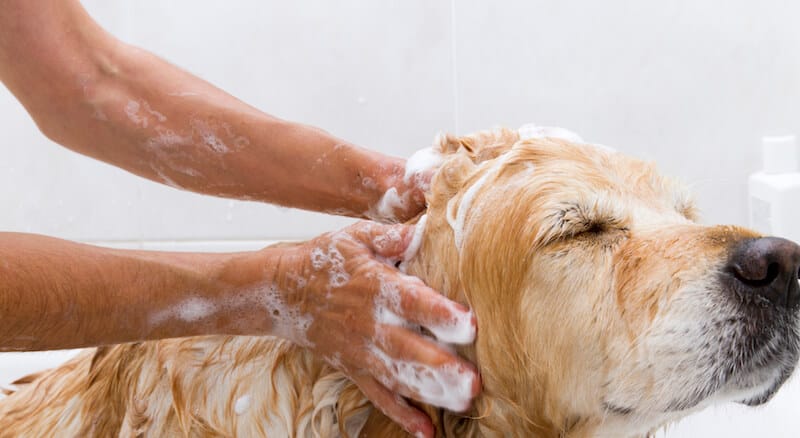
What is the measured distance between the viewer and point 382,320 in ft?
3.64

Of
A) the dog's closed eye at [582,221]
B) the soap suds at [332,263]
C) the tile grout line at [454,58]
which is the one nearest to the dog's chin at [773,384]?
the dog's closed eye at [582,221]

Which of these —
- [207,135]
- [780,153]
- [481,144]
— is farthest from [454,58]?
[481,144]

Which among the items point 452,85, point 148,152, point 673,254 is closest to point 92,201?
point 452,85

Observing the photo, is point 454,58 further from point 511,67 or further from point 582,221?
point 582,221

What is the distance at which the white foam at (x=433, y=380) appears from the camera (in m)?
1.08

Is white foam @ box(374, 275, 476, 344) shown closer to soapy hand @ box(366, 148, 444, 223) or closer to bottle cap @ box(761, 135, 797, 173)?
soapy hand @ box(366, 148, 444, 223)

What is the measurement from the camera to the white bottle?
7.27 ft

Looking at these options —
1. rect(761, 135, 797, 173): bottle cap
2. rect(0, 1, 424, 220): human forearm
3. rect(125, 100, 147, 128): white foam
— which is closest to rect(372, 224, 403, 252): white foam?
rect(0, 1, 424, 220): human forearm

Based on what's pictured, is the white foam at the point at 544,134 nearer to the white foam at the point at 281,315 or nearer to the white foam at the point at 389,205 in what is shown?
the white foam at the point at 389,205

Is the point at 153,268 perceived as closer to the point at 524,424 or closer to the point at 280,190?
the point at 280,190

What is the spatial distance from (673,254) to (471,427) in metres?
0.33

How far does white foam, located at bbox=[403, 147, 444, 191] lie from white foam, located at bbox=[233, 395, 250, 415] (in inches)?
14.6

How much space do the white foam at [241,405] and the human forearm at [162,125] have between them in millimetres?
349

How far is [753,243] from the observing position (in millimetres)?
1006
